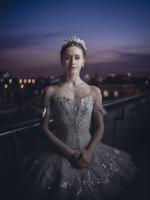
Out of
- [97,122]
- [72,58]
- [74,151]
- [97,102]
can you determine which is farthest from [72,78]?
[74,151]

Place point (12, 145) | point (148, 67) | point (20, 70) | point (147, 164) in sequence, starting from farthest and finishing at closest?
point (20, 70), point (148, 67), point (147, 164), point (12, 145)

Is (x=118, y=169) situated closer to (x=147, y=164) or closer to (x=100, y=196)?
(x=100, y=196)

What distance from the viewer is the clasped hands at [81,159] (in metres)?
2.05

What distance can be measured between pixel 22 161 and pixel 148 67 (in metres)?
3.69

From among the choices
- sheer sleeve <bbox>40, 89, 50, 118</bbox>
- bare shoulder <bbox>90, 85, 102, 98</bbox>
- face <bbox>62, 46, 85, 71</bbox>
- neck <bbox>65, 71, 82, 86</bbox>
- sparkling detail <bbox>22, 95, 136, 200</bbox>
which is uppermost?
face <bbox>62, 46, 85, 71</bbox>

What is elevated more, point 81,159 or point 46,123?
point 46,123

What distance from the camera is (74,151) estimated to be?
209cm

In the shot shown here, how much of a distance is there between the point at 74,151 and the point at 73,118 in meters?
0.23

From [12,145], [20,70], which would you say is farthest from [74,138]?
[20,70]

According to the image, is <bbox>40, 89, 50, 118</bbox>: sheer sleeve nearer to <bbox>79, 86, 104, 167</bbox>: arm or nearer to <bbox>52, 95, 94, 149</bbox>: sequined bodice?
<bbox>52, 95, 94, 149</bbox>: sequined bodice

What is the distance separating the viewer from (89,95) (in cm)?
222

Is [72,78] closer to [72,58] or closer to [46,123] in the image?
[72,58]

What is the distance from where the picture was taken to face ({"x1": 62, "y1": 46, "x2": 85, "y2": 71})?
217 centimetres

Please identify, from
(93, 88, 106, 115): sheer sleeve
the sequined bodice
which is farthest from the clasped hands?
(93, 88, 106, 115): sheer sleeve
